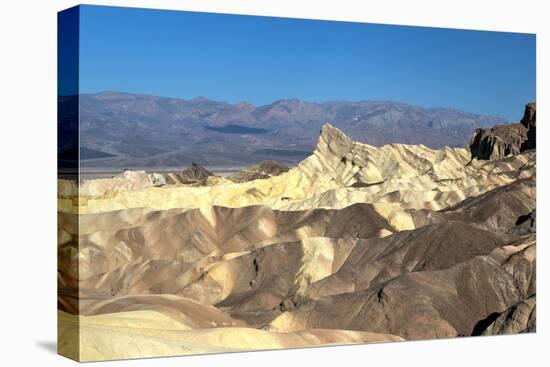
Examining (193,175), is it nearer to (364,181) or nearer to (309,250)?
(309,250)

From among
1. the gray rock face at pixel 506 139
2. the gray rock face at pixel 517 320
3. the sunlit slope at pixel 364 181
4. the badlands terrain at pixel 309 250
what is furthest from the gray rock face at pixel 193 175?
the gray rock face at pixel 517 320

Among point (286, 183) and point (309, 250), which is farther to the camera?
point (286, 183)

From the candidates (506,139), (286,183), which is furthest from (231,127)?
(506,139)

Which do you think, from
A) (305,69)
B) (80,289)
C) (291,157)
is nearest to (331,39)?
(305,69)

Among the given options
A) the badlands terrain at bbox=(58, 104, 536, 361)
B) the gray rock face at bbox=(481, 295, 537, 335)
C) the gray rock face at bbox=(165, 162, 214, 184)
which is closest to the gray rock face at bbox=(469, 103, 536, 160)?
the badlands terrain at bbox=(58, 104, 536, 361)

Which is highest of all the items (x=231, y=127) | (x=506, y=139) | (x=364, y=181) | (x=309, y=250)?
(x=231, y=127)

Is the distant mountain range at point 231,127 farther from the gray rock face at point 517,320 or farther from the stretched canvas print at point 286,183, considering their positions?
the gray rock face at point 517,320
